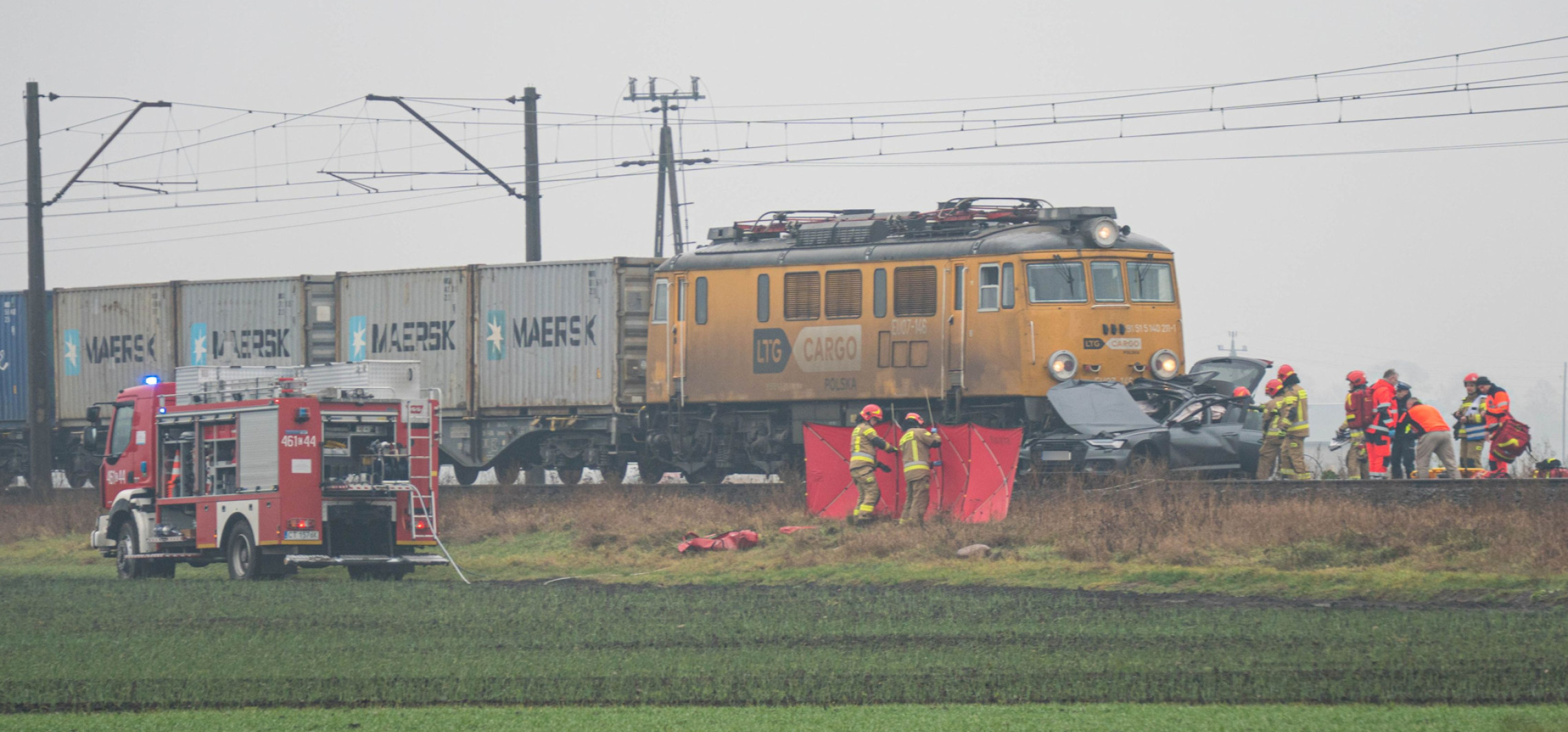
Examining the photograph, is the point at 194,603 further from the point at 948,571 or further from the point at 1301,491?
the point at 1301,491

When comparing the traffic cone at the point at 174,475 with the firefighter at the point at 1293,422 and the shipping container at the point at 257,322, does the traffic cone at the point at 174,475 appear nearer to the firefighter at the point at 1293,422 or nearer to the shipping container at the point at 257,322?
the shipping container at the point at 257,322

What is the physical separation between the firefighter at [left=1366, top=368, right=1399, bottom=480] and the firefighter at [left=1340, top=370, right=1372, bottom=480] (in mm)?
147

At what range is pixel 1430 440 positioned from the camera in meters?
21.0

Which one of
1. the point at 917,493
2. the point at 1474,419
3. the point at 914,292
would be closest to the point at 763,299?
the point at 914,292

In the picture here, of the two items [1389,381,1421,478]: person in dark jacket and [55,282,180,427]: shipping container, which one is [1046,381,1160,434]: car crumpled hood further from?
[55,282,180,427]: shipping container

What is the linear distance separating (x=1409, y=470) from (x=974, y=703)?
13.7 meters

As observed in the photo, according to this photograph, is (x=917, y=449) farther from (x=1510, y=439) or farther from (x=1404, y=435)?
(x=1510, y=439)

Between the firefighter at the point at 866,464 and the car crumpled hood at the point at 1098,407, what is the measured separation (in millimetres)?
2600

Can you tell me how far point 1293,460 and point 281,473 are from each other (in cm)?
1183

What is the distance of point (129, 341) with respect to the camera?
3281cm

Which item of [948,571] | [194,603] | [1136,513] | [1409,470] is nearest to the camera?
[194,603]

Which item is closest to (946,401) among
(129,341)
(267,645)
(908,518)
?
(908,518)

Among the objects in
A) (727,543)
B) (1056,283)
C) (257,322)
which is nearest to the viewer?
(727,543)

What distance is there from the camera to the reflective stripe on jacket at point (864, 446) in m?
19.8
